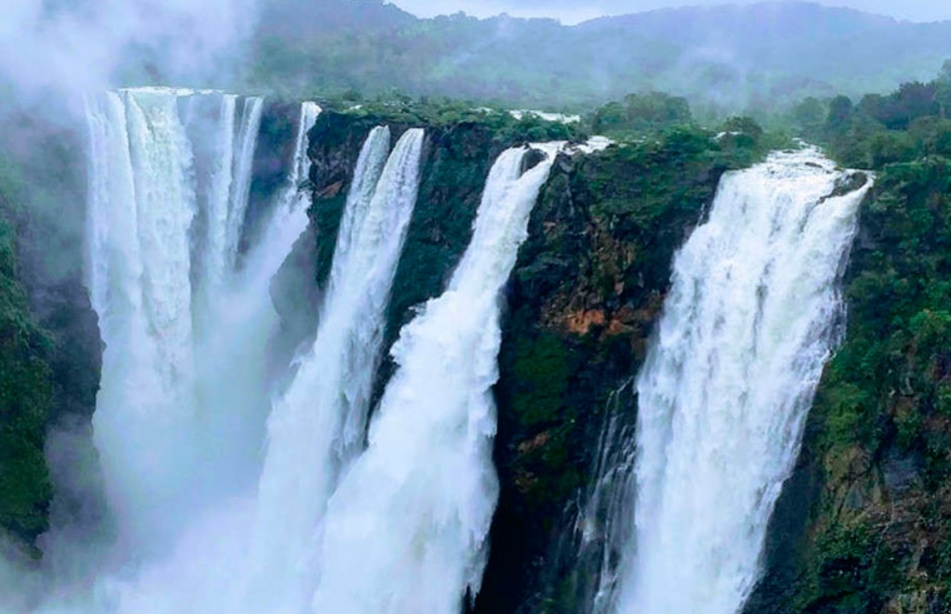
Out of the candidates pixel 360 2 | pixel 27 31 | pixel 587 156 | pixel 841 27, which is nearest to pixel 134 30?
pixel 27 31

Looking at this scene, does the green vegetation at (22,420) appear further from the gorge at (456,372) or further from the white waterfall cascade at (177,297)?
the white waterfall cascade at (177,297)

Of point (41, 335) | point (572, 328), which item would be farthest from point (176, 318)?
point (572, 328)

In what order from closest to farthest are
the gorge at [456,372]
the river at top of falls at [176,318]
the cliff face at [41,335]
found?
the gorge at [456,372] < the cliff face at [41,335] < the river at top of falls at [176,318]

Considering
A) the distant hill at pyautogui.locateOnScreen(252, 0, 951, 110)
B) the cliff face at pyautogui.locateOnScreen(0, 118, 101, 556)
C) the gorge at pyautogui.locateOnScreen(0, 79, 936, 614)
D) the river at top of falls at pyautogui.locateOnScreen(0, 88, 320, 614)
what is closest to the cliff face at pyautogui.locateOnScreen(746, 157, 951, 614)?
the gorge at pyautogui.locateOnScreen(0, 79, 936, 614)

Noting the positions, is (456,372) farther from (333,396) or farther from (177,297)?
(177,297)

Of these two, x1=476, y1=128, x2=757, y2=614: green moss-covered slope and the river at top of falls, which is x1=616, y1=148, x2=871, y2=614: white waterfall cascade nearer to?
x1=476, y1=128, x2=757, y2=614: green moss-covered slope

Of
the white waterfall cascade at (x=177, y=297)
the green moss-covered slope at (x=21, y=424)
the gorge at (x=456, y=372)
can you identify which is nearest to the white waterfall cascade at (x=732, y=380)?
the gorge at (x=456, y=372)
